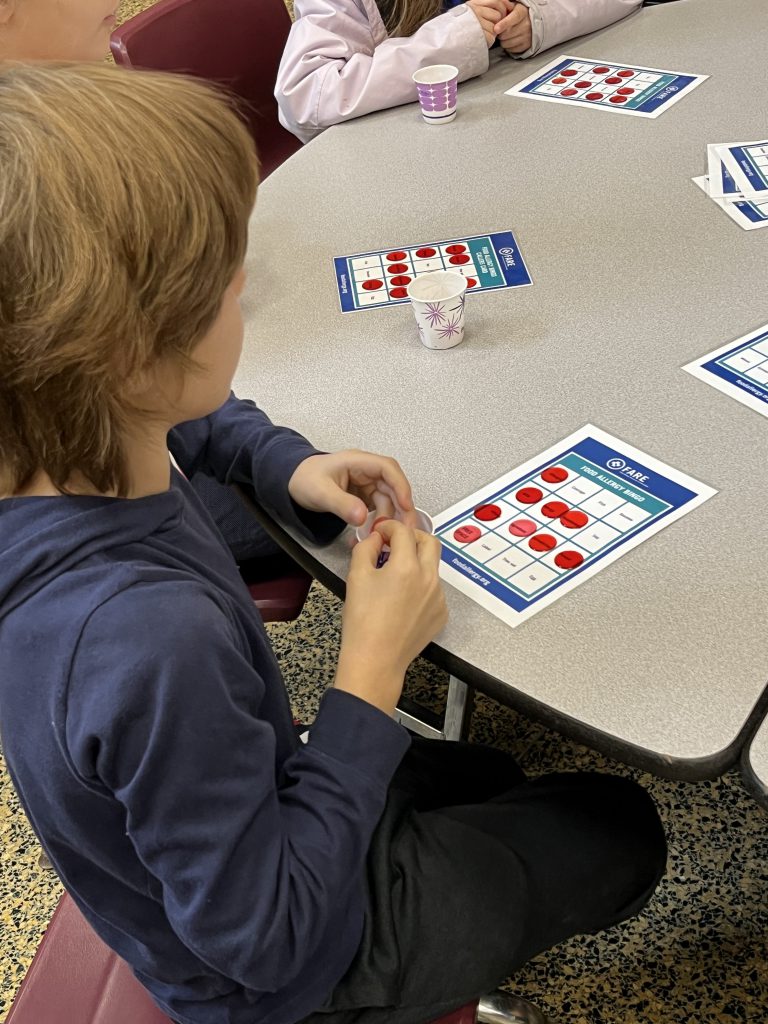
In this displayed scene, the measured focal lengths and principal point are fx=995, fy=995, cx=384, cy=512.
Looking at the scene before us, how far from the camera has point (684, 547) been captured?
905 mm

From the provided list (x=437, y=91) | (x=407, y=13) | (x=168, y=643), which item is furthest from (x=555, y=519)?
(x=407, y=13)

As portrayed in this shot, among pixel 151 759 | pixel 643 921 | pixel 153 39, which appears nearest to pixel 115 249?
pixel 151 759

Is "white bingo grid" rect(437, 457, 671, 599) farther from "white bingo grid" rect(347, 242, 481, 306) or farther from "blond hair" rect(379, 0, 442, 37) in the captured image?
"blond hair" rect(379, 0, 442, 37)

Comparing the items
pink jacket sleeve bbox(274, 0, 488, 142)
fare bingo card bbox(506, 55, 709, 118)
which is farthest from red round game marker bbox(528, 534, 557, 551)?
pink jacket sleeve bbox(274, 0, 488, 142)

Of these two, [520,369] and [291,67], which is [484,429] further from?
[291,67]

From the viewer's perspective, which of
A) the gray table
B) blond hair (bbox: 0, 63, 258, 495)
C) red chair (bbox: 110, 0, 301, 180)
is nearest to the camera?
blond hair (bbox: 0, 63, 258, 495)

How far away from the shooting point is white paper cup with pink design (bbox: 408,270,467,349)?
44.9 inches

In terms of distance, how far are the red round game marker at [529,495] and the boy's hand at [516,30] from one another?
1078 millimetres

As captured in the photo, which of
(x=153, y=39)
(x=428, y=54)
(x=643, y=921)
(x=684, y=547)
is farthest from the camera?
(x=153, y=39)

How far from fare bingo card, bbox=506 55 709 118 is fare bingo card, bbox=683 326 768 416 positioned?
61cm

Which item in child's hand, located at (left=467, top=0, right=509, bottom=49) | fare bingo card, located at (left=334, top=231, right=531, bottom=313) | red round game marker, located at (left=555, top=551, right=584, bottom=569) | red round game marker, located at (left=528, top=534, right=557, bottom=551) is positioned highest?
child's hand, located at (left=467, top=0, right=509, bottom=49)

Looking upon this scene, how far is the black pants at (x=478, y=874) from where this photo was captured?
856 millimetres

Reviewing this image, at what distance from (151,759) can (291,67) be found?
145 cm

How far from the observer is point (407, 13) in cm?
178
